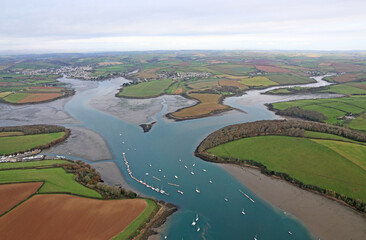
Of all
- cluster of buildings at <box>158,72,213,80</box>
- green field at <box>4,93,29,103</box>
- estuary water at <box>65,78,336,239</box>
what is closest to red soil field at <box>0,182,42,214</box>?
estuary water at <box>65,78,336,239</box>

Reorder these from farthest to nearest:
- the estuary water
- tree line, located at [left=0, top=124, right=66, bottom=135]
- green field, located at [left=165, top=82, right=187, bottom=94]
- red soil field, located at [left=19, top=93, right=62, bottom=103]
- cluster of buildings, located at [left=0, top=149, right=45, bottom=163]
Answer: green field, located at [left=165, top=82, right=187, bottom=94] < red soil field, located at [left=19, top=93, right=62, bottom=103] < tree line, located at [left=0, top=124, right=66, bottom=135] < cluster of buildings, located at [left=0, top=149, right=45, bottom=163] < the estuary water

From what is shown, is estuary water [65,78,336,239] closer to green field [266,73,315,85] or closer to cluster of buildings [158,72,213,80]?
green field [266,73,315,85]

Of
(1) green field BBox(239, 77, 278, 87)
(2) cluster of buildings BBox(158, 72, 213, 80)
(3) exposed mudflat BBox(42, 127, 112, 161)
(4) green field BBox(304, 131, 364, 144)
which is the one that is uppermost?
(2) cluster of buildings BBox(158, 72, 213, 80)

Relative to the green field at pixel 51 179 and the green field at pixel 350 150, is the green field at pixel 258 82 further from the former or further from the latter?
the green field at pixel 51 179

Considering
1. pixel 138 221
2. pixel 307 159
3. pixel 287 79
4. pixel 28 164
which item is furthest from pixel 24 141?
pixel 287 79

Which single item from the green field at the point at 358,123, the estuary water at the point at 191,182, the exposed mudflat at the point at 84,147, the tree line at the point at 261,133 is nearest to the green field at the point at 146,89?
the estuary water at the point at 191,182

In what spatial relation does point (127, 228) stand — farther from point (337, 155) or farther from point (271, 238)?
point (337, 155)

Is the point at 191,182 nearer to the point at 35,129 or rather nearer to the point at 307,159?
the point at 307,159

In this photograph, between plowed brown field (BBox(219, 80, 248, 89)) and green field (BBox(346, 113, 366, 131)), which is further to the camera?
plowed brown field (BBox(219, 80, 248, 89))

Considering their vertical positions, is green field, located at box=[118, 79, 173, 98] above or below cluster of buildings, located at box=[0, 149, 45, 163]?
above
